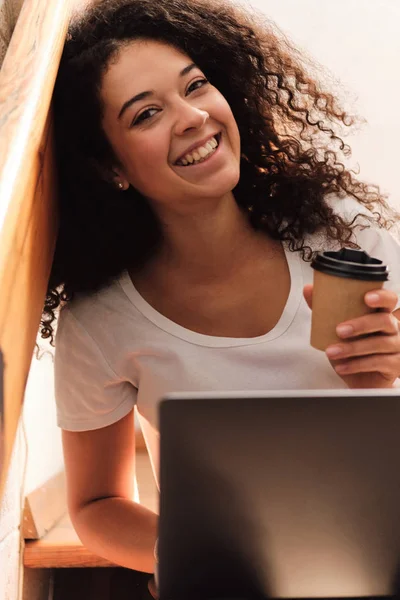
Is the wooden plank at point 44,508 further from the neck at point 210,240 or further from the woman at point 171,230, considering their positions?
the neck at point 210,240

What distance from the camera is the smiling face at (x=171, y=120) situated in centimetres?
128

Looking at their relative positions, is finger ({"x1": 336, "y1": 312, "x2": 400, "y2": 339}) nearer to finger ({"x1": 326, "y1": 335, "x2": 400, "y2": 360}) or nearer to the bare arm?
finger ({"x1": 326, "y1": 335, "x2": 400, "y2": 360})

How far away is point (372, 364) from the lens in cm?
116

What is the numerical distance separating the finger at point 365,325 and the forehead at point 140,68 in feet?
1.69

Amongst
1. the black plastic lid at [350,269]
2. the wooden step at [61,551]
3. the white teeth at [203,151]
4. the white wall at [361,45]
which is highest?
the white wall at [361,45]

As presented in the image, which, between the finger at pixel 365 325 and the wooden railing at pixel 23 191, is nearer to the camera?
the wooden railing at pixel 23 191

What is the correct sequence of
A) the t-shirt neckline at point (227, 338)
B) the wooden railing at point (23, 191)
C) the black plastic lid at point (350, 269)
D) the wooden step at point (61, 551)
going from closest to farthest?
the wooden railing at point (23, 191) → the black plastic lid at point (350, 269) → the t-shirt neckline at point (227, 338) → the wooden step at point (61, 551)

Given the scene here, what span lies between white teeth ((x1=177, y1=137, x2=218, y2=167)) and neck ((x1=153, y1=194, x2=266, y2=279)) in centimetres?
13

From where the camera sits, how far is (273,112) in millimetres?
1607

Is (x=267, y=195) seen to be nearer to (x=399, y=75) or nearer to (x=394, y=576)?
(x=394, y=576)

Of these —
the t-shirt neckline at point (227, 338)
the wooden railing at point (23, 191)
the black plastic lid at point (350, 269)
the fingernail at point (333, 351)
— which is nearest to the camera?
the wooden railing at point (23, 191)

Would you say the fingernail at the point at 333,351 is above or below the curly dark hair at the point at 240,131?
below

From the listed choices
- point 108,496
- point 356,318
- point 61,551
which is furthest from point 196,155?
point 61,551

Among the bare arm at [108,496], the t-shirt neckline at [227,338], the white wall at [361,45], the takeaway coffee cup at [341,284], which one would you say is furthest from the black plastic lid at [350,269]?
the white wall at [361,45]
